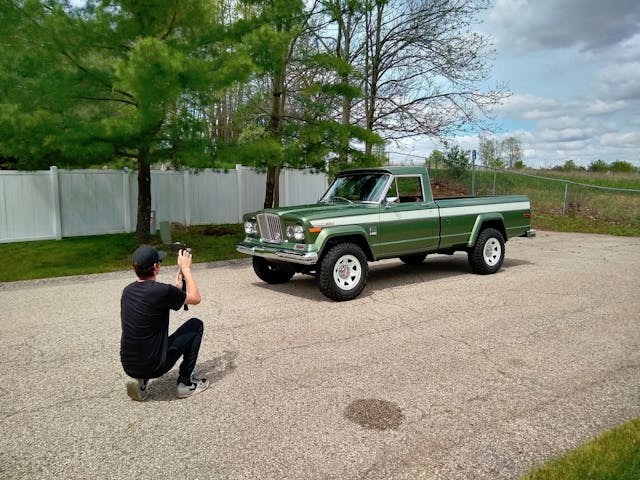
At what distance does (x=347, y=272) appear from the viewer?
25.3 ft

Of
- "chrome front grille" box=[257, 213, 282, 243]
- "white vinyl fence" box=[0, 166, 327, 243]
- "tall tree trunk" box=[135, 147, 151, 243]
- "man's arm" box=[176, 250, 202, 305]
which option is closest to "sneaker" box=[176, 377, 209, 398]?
"man's arm" box=[176, 250, 202, 305]

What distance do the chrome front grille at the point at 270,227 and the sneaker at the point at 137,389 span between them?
3.84 metres

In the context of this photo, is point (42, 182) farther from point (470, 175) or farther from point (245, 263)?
point (470, 175)

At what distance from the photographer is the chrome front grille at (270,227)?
308 inches

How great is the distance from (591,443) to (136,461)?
3.00 meters

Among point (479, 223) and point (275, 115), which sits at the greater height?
point (275, 115)

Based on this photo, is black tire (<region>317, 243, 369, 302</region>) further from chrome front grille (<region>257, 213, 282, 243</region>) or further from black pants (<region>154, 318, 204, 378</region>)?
black pants (<region>154, 318, 204, 378</region>)

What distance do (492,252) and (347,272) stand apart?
11.8 ft

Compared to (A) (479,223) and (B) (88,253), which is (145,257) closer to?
(A) (479,223)

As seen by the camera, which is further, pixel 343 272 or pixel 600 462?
pixel 343 272

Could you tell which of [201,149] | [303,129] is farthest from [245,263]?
[303,129]

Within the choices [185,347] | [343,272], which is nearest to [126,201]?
[343,272]

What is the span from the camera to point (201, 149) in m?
10.9

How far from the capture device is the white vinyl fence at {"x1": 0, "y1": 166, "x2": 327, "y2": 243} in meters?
13.5
